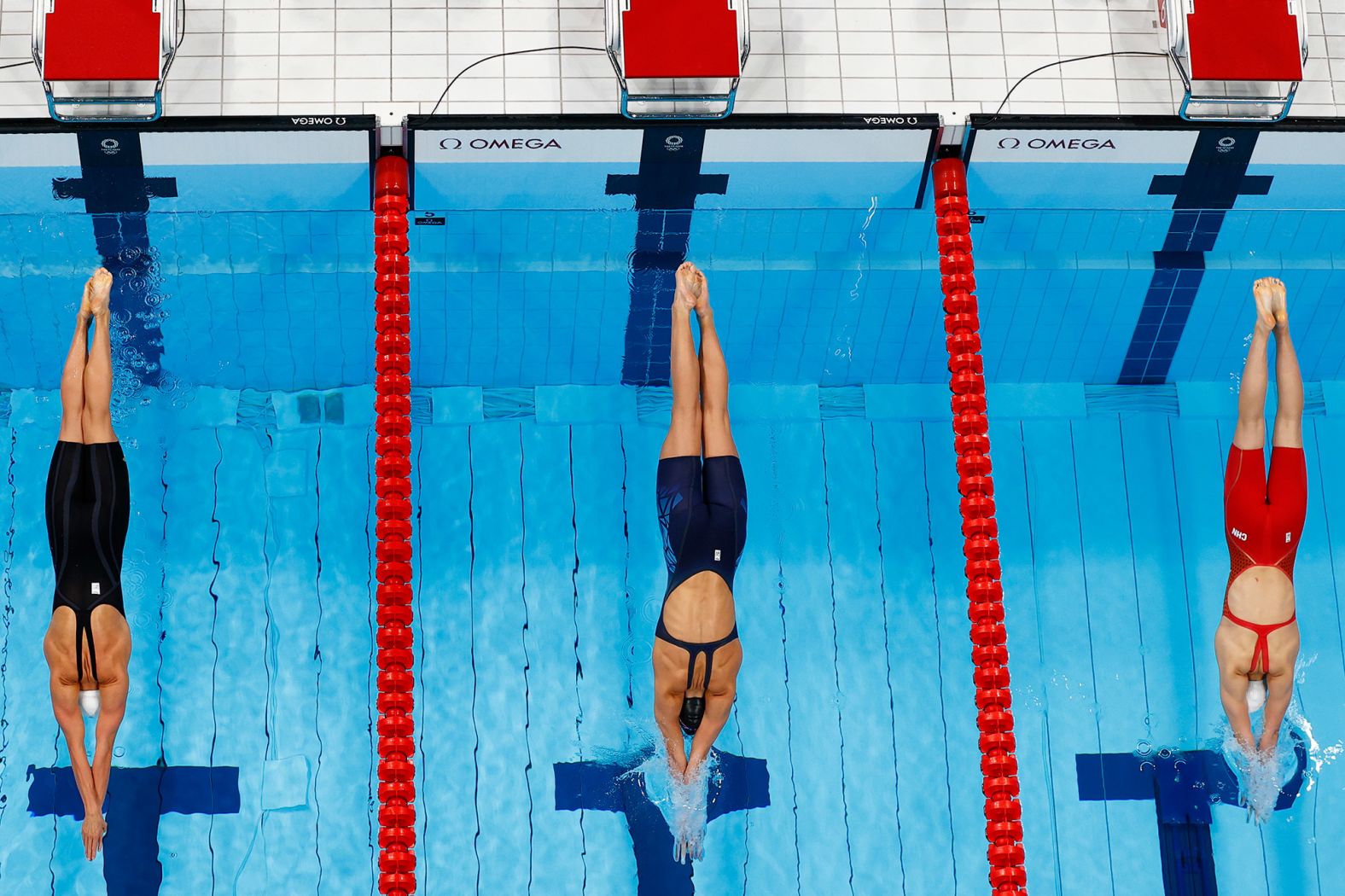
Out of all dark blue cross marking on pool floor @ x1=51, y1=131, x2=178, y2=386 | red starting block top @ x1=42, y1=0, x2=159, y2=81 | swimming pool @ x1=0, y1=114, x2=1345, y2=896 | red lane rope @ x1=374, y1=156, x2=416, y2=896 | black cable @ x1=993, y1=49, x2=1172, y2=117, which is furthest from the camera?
swimming pool @ x1=0, y1=114, x2=1345, y2=896

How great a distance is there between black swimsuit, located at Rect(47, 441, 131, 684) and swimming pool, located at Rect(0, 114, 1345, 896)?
1.01 meters

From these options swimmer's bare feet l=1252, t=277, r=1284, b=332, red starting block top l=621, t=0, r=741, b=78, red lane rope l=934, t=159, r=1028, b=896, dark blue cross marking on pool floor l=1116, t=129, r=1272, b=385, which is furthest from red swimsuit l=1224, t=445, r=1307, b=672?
red starting block top l=621, t=0, r=741, b=78

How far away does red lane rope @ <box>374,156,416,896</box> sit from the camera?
4844 mm

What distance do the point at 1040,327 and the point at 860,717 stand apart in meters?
2.13

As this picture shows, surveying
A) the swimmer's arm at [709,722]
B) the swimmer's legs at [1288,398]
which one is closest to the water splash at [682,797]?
the swimmer's arm at [709,722]

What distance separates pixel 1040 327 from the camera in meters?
6.89

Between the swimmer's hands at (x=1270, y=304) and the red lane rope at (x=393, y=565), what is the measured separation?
3.35m

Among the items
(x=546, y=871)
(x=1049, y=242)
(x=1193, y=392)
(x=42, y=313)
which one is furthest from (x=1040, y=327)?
(x=42, y=313)

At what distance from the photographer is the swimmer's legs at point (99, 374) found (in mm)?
5375

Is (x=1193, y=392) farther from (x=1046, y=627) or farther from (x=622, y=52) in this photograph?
(x=622, y=52)

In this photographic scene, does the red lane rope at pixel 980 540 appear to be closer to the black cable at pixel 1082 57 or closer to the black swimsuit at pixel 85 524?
the black cable at pixel 1082 57

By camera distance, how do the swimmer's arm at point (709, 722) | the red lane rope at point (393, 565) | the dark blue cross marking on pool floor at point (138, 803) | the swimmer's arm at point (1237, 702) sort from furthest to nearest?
1. the dark blue cross marking on pool floor at point (138, 803)
2. the swimmer's arm at point (1237, 702)
3. the swimmer's arm at point (709, 722)
4. the red lane rope at point (393, 565)

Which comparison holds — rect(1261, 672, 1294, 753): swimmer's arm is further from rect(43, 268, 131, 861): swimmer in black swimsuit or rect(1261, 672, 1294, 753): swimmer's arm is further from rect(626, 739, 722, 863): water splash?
rect(43, 268, 131, 861): swimmer in black swimsuit

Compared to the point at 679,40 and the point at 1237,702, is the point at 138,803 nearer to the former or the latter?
the point at 679,40
